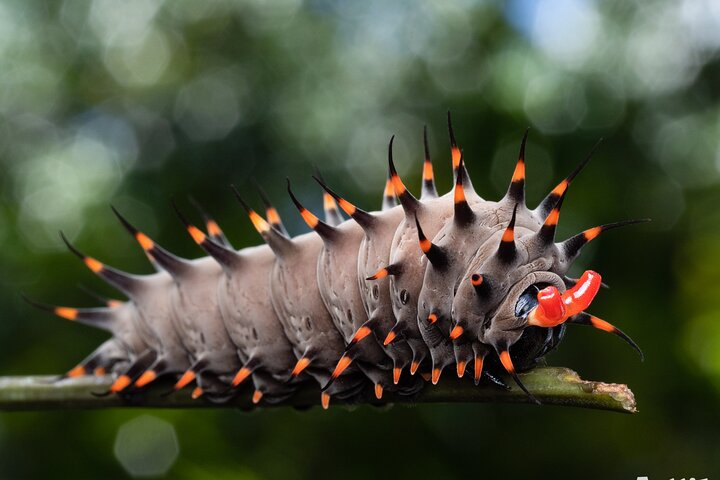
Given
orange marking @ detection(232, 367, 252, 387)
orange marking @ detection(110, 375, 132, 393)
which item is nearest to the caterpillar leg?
orange marking @ detection(110, 375, 132, 393)

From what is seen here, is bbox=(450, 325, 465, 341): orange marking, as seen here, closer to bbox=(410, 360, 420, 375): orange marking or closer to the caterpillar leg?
bbox=(410, 360, 420, 375): orange marking

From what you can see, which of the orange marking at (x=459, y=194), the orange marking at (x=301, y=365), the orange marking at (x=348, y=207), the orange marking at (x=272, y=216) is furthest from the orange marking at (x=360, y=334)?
the orange marking at (x=272, y=216)

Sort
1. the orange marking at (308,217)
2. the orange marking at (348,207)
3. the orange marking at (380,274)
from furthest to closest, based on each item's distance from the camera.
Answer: the orange marking at (308,217), the orange marking at (348,207), the orange marking at (380,274)

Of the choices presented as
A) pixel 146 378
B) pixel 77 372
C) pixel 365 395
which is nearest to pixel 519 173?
pixel 365 395

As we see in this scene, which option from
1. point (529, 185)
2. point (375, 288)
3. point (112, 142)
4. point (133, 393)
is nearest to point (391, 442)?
point (529, 185)

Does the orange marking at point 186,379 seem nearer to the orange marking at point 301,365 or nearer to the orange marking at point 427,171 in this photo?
the orange marking at point 301,365
